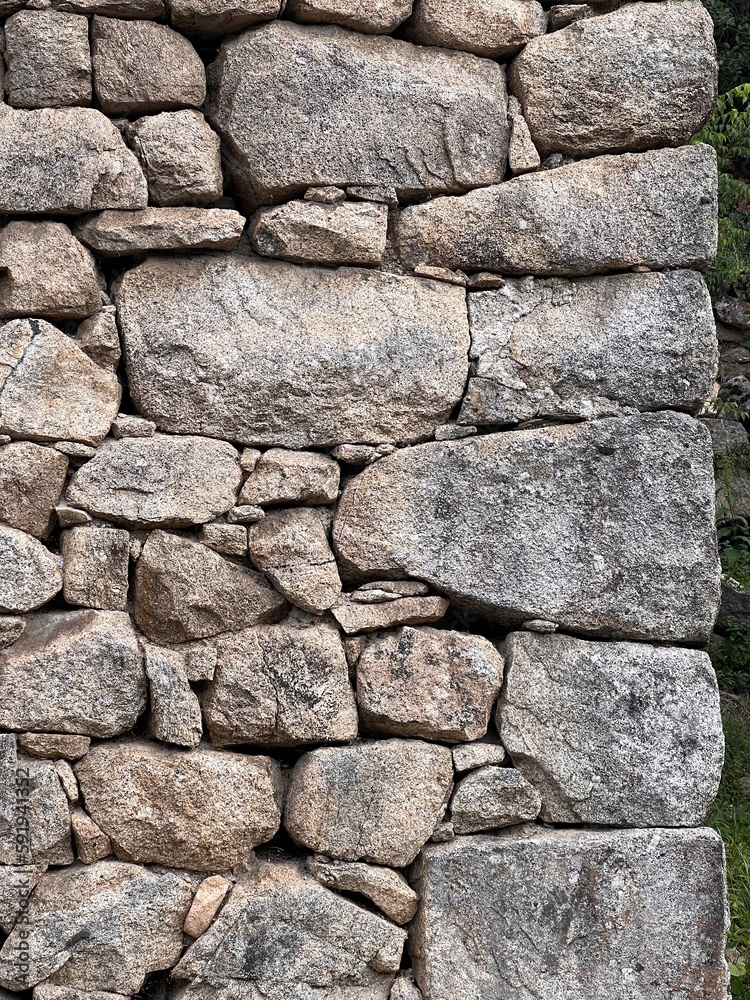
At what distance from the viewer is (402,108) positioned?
2289mm

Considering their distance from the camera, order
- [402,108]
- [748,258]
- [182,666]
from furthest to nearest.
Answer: [748,258], [402,108], [182,666]

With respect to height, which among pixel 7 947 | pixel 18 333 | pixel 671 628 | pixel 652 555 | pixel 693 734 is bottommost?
pixel 7 947

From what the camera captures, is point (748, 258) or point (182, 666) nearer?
point (182, 666)

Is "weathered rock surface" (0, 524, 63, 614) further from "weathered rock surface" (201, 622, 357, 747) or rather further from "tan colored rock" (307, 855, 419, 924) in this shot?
"tan colored rock" (307, 855, 419, 924)

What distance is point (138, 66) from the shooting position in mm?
2193

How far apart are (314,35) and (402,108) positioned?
0.87 feet

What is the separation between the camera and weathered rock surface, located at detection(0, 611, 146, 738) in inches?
80.7

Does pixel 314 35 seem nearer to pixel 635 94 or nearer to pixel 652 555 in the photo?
pixel 635 94

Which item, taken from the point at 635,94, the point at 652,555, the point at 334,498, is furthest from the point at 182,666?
the point at 635,94

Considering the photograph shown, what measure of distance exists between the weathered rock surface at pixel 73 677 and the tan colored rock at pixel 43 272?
0.69 meters

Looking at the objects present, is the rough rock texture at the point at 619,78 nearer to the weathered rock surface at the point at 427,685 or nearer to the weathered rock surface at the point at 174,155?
the weathered rock surface at the point at 174,155

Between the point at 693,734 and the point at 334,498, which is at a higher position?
the point at 334,498

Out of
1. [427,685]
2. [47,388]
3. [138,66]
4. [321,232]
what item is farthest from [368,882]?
[138,66]

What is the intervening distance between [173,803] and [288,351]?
104cm
